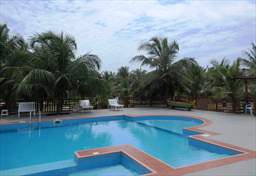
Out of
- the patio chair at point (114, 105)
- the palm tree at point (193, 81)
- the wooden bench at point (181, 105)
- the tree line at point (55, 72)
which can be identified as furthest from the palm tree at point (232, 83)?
the patio chair at point (114, 105)

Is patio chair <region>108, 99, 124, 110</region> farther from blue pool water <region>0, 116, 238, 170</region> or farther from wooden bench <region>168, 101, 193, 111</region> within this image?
wooden bench <region>168, 101, 193, 111</region>

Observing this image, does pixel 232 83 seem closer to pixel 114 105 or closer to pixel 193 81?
pixel 193 81

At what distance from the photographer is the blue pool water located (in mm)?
5336

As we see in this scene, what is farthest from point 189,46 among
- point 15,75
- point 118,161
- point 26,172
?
point 26,172

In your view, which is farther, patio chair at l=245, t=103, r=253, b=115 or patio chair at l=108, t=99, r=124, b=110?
patio chair at l=108, t=99, r=124, b=110

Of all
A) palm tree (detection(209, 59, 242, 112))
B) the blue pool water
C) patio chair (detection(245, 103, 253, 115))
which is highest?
palm tree (detection(209, 59, 242, 112))

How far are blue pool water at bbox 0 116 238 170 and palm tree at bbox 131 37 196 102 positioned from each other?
461cm

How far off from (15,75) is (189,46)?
12.3m

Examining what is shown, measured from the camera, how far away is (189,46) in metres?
16.4

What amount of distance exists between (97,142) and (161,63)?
9.32 metres

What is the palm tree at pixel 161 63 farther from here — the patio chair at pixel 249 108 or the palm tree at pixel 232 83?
the patio chair at pixel 249 108

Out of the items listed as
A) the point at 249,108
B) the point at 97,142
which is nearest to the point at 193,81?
the point at 249,108

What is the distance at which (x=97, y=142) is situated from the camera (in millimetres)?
6906

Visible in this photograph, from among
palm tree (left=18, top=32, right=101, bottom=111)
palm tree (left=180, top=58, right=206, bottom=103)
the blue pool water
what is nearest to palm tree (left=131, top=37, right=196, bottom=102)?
palm tree (left=180, top=58, right=206, bottom=103)
